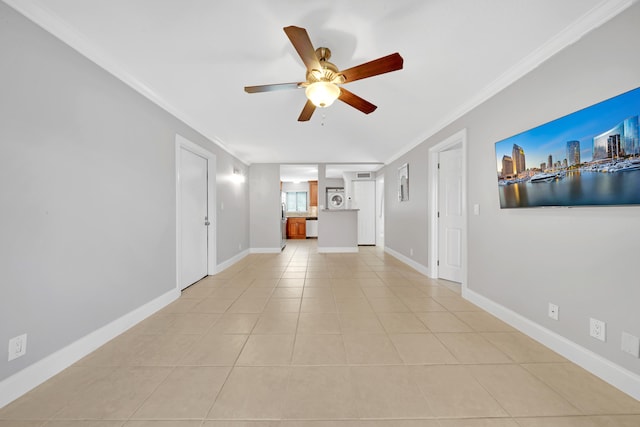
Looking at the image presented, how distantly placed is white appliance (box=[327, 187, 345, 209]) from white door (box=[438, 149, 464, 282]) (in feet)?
11.8

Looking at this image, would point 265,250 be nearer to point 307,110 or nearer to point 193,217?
point 193,217

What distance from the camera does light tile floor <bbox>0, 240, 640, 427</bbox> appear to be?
127 centimetres

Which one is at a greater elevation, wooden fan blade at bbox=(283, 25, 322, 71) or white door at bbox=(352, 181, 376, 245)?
wooden fan blade at bbox=(283, 25, 322, 71)

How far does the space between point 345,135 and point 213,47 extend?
8.11 feet

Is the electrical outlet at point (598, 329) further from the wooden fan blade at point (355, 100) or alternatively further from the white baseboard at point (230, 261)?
the white baseboard at point (230, 261)

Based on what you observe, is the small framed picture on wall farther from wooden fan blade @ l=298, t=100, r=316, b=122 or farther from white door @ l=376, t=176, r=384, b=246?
wooden fan blade @ l=298, t=100, r=316, b=122

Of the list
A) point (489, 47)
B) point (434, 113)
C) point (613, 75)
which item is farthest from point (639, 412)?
point (434, 113)

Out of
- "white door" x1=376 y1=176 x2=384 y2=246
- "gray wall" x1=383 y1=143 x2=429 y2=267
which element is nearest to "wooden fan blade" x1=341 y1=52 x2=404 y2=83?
"gray wall" x1=383 y1=143 x2=429 y2=267

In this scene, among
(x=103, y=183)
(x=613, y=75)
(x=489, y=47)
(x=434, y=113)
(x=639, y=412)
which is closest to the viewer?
(x=639, y=412)

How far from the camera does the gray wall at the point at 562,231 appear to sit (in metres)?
1.42

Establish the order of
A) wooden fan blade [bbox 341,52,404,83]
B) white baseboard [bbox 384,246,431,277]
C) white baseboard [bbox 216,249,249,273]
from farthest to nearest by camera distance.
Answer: white baseboard [bbox 216,249,249,273] → white baseboard [bbox 384,246,431,277] → wooden fan blade [bbox 341,52,404,83]

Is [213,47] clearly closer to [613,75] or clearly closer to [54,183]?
[54,183]

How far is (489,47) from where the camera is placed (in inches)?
71.7

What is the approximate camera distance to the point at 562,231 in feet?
5.78
